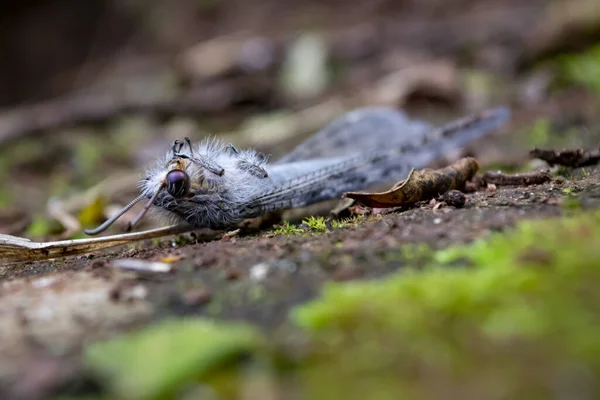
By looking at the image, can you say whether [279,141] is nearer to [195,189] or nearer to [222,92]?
A: [222,92]

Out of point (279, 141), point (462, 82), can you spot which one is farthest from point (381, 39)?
point (279, 141)

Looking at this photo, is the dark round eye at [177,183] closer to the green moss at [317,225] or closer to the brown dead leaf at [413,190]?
the green moss at [317,225]

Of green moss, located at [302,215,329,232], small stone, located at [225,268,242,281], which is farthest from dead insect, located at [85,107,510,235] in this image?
small stone, located at [225,268,242,281]

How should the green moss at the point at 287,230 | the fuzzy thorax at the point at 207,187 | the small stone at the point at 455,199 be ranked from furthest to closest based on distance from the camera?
the fuzzy thorax at the point at 207,187
the green moss at the point at 287,230
the small stone at the point at 455,199

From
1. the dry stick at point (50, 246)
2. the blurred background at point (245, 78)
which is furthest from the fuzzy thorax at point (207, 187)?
the blurred background at point (245, 78)

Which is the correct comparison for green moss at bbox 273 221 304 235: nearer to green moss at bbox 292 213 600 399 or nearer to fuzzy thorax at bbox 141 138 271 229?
fuzzy thorax at bbox 141 138 271 229
